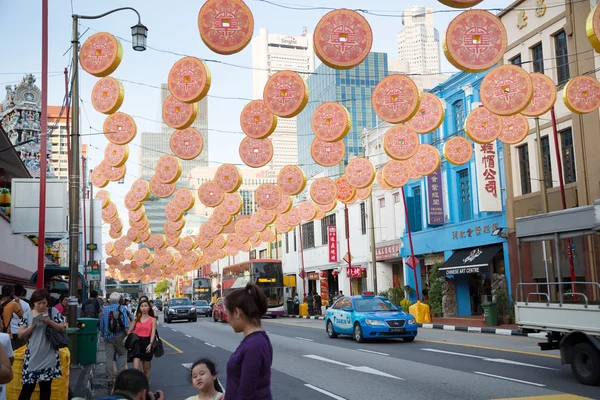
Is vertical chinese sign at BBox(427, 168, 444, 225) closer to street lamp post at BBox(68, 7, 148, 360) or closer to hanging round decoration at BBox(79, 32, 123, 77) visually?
street lamp post at BBox(68, 7, 148, 360)

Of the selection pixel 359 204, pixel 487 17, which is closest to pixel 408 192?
pixel 359 204

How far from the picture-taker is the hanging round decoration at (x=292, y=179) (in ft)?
81.0

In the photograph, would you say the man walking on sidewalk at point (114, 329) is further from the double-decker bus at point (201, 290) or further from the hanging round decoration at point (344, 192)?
the double-decker bus at point (201, 290)

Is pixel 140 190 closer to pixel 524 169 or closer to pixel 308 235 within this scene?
pixel 524 169

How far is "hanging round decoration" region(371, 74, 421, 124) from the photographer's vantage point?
15.2m

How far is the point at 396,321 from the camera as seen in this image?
20.0m

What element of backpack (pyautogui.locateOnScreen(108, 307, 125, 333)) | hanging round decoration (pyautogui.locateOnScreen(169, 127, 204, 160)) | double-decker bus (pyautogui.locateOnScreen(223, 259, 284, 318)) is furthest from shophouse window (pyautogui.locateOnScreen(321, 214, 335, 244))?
backpack (pyautogui.locateOnScreen(108, 307, 125, 333))

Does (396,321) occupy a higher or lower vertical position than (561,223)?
lower

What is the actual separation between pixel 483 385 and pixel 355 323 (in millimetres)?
9929

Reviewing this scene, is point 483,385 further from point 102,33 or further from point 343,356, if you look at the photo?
point 102,33

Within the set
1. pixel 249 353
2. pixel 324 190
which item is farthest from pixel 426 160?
pixel 249 353

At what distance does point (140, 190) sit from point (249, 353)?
25.9 metres

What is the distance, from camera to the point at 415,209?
37.9 meters

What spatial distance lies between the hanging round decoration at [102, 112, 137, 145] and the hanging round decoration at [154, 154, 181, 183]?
4221 millimetres
